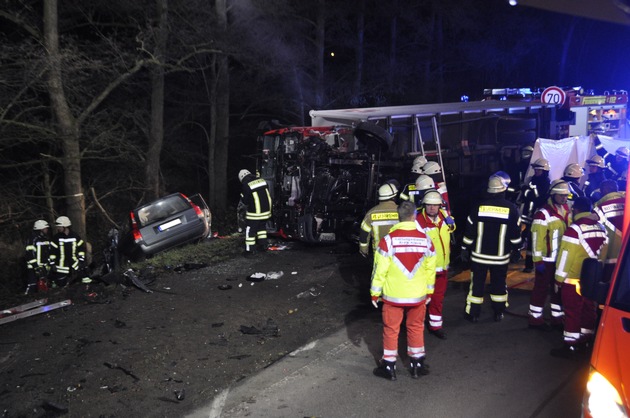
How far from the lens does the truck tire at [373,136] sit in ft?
29.7

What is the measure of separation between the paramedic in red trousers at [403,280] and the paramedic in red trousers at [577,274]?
4.66 ft

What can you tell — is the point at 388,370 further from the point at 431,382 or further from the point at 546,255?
the point at 546,255

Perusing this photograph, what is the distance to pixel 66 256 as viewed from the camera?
945 centimetres

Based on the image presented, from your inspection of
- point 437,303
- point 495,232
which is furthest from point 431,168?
point 437,303

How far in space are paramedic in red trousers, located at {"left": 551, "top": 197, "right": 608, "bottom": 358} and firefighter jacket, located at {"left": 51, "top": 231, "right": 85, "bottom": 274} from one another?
7.84 meters

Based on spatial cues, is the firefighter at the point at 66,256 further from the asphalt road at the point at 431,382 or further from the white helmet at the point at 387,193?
the white helmet at the point at 387,193

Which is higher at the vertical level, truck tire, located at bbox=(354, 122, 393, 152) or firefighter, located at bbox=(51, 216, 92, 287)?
truck tire, located at bbox=(354, 122, 393, 152)

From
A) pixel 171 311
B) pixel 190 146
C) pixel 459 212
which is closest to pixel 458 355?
pixel 171 311

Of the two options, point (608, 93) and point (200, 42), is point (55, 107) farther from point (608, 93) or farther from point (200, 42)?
point (608, 93)

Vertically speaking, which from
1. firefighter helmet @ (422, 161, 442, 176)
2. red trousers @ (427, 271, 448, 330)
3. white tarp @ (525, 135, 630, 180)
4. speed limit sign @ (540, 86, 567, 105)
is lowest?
red trousers @ (427, 271, 448, 330)

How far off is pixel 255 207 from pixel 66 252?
344 centimetres

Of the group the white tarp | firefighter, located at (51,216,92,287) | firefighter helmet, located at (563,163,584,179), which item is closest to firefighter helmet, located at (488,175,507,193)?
firefighter helmet, located at (563,163,584,179)

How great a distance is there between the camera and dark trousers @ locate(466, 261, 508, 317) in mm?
6195

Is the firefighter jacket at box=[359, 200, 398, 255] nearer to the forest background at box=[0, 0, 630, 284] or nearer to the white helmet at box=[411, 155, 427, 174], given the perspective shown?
the white helmet at box=[411, 155, 427, 174]
